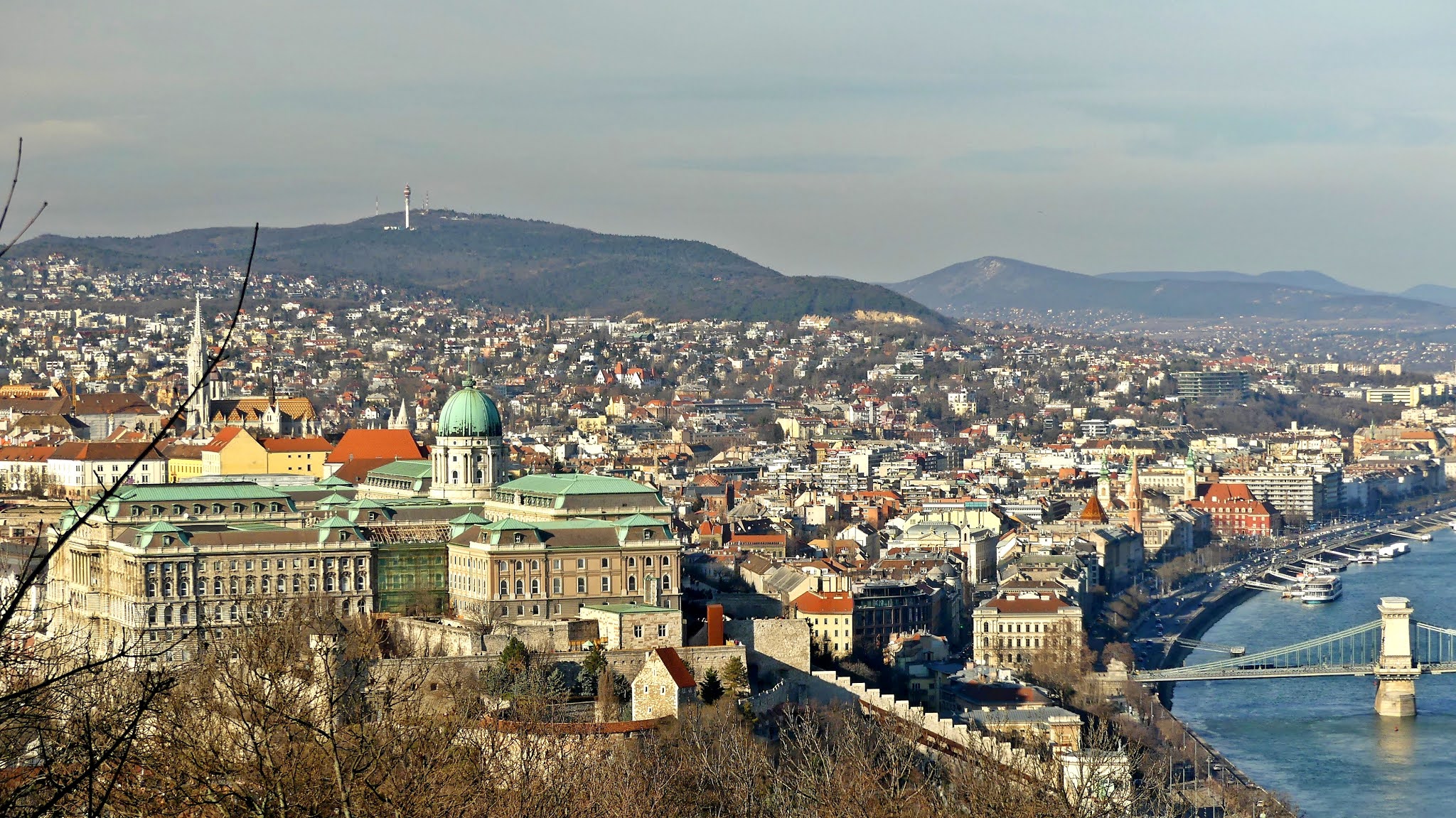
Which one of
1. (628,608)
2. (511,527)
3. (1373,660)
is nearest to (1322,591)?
(1373,660)

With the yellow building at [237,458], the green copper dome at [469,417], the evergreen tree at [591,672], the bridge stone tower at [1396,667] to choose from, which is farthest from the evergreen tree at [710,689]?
the yellow building at [237,458]

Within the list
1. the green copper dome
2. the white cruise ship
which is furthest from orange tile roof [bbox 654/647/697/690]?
the white cruise ship

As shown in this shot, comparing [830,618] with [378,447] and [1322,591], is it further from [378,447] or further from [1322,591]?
[1322,591]

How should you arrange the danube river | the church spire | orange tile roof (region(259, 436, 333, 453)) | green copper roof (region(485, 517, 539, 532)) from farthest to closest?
the church spire < orange tile roof (region(259, 436, 333, 453)) < the danube river < green copper roof (region(485, 517, 539, 532))

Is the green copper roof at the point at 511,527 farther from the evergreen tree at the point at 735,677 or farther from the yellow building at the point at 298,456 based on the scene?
the yellow building at the point at 298,456

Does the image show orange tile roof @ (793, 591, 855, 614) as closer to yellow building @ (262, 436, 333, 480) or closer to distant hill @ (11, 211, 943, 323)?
yellow building @ (262, 436, 333, 480)
